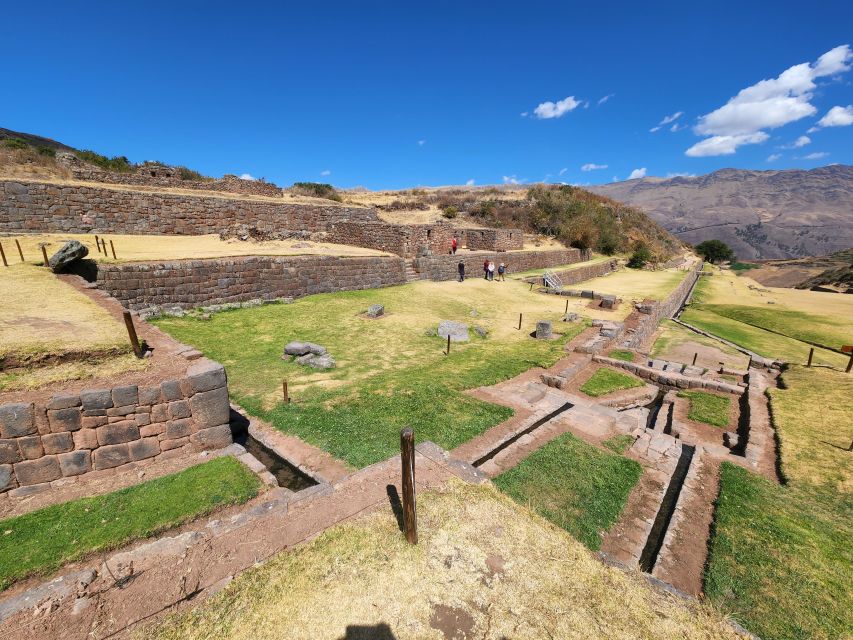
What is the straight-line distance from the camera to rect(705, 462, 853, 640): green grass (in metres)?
4.05

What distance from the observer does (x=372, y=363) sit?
10.6 meters

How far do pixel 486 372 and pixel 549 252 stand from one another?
80.3 feet

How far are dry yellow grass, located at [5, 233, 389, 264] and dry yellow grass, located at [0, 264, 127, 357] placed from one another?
3.77 meters

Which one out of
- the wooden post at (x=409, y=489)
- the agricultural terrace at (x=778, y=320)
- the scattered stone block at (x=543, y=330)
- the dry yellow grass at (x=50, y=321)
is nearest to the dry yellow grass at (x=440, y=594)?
the wooden post at (x=409, y=489)

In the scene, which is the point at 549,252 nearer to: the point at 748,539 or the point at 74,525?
the point at 748,539

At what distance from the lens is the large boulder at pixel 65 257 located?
1082 cm

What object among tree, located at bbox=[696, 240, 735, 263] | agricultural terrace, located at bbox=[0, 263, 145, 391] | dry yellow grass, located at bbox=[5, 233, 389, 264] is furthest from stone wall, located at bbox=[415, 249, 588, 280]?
tree, located at bbox=[696, 240, 735, 263]

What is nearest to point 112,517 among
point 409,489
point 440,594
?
point 409,489

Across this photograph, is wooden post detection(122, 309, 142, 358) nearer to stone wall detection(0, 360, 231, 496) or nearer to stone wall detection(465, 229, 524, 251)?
stone wall detection(0, 360, 231, 496)

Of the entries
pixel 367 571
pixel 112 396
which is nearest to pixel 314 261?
pixel 112 396

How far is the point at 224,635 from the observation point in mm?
2975

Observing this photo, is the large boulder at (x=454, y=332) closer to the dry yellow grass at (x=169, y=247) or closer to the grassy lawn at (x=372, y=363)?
the grassy lawn at (x=372, y=363)

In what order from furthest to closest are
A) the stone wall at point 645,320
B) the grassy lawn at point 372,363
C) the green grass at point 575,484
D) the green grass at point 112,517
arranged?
the stone wall at point 645,320 → the grassy lawn at point 372,363 → the green grass at point 575,484 → the green grass at point 112,517

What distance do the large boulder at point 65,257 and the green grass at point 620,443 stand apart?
15.0m
